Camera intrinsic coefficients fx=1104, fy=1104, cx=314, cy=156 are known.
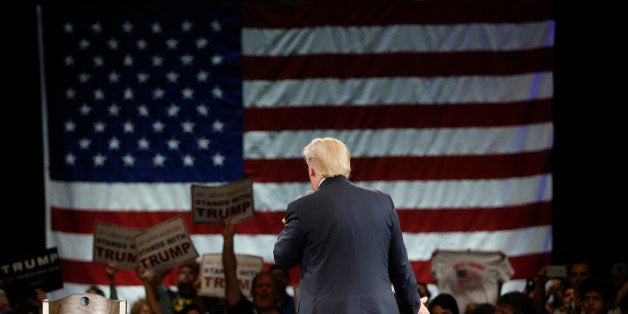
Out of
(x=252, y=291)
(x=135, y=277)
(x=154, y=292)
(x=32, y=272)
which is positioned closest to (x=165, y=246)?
(x=154, y=292)

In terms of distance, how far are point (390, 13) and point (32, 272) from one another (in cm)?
347

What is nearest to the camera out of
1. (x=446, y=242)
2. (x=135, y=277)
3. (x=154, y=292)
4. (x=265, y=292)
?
(x=265, y=292)

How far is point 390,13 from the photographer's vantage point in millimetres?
8859

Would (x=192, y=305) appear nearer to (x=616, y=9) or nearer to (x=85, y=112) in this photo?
(x=85, y=112)

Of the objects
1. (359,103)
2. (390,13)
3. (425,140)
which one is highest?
(390,13)

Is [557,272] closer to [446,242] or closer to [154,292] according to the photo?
[446,242]

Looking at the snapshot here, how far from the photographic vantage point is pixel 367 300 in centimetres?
390

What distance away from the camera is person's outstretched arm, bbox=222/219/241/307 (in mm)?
6150

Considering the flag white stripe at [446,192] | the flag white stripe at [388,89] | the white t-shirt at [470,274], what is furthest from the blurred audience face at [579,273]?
the flag white stripe at [388,89]

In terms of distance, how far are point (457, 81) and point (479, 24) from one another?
1.62ft

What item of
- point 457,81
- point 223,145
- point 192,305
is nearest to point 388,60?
point 457,81

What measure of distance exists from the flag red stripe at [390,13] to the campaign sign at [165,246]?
2247 mm

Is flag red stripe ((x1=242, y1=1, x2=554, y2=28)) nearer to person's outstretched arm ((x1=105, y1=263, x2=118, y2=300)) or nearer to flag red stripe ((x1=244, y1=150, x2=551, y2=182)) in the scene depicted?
flag red stripe ((x1=244, y1=150, x2=551, y2=182))

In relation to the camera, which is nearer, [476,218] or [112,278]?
[112,278]
